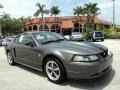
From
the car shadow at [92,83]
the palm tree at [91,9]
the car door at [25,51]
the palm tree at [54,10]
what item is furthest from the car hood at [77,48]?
the palm tree at [54,10]

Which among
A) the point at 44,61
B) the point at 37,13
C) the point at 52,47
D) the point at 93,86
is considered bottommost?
the point at 93,86

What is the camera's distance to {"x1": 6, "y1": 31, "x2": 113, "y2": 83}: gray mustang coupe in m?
5.23

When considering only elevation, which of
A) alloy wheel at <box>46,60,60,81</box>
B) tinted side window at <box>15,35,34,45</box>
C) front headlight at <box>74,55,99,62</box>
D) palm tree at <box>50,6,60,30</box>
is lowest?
alloy wheel at <box>46,60,60,81</box>

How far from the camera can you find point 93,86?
541 cm

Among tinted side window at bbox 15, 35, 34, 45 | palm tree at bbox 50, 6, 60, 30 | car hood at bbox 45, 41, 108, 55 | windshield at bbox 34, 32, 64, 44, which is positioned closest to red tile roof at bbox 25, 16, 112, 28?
palm tree at bbox 50, 6, 60, 30

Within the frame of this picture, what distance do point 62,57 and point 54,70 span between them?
0.57 meters

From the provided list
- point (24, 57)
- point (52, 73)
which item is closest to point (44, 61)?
point (52, 73)

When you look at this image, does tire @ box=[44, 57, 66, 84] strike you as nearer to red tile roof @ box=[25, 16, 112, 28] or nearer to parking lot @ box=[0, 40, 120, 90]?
parking lot @ box=[0, 40, 120, 90]

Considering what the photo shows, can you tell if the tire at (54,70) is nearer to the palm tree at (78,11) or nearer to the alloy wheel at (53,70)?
the alloy wheel at (53,70)

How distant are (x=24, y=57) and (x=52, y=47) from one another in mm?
1477

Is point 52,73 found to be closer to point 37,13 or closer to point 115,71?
point 115,71

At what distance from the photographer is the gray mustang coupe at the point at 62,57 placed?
206 inches

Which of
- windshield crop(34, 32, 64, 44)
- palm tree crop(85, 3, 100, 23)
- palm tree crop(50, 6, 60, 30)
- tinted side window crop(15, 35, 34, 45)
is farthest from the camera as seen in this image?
palm tree crop(50, 6, 60, 30)

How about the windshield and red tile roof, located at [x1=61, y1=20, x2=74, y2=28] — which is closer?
the windshield
